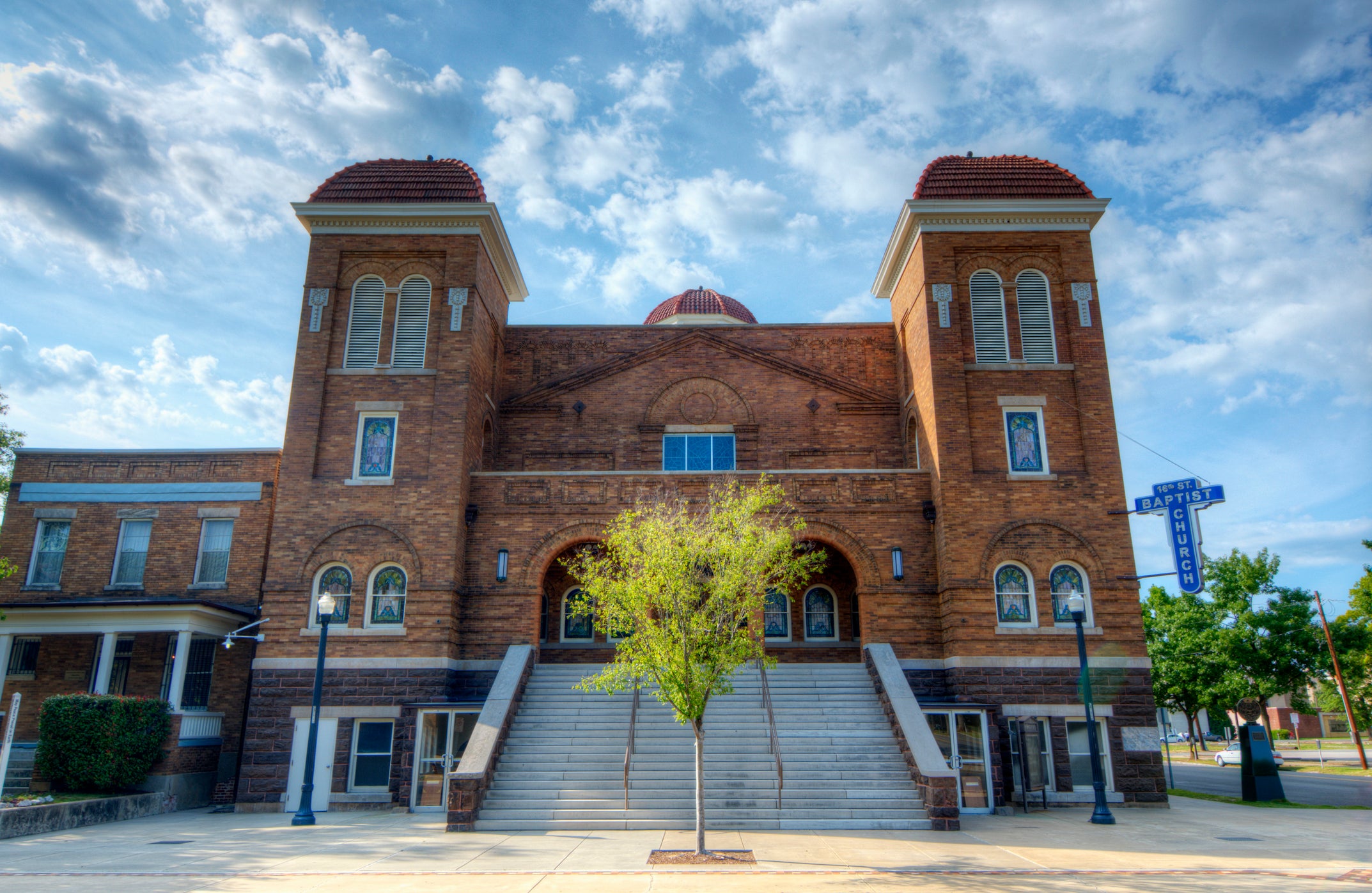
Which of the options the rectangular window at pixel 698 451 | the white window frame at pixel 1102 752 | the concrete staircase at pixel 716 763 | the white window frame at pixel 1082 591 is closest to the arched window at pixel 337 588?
the concrete staircase at pixel 716 763

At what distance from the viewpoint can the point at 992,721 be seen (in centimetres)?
1677

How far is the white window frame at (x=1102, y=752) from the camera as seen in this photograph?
58.5 ft

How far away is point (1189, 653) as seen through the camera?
111ft

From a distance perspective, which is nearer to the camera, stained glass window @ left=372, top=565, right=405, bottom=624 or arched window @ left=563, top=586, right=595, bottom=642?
stained glass window @ left=372, top=565, right=405, bottom=624

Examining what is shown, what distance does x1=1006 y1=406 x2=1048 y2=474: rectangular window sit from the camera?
19766mm

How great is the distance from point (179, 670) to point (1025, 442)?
63.3ft

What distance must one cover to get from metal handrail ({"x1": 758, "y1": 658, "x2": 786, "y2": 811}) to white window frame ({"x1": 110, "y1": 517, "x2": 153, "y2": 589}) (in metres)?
14.4

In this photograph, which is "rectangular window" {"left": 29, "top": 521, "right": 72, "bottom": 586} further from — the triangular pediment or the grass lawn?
the grass lawn

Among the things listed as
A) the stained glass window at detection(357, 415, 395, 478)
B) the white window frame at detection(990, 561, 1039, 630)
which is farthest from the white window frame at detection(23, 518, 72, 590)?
the white window frame at detection(990, 561, 1039, 630)

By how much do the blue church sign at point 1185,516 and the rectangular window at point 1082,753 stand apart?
3448 mm

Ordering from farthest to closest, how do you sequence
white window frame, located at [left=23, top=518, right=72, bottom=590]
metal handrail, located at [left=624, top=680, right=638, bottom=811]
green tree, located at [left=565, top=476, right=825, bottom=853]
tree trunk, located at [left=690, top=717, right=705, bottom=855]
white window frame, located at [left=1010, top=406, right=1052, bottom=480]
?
white window frame, located at [left=23, top=518, right=72, bottom=590]
white window frame, located at [left=1010, top=406, right=1052, bottom=480]
metal handrail, located at [left=624, top=680, right=638, bottom=811]
green tree, located at [left=565, top=476, right=825, bottom=853]
tree trunk, located at [left=690, top=717, right=705, bottom=855]

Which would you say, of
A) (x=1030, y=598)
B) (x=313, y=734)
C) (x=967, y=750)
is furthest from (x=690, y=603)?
(x=1030, y=598)

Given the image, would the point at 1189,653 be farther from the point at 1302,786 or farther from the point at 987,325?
the point at 987,325

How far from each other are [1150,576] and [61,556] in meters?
25.3
